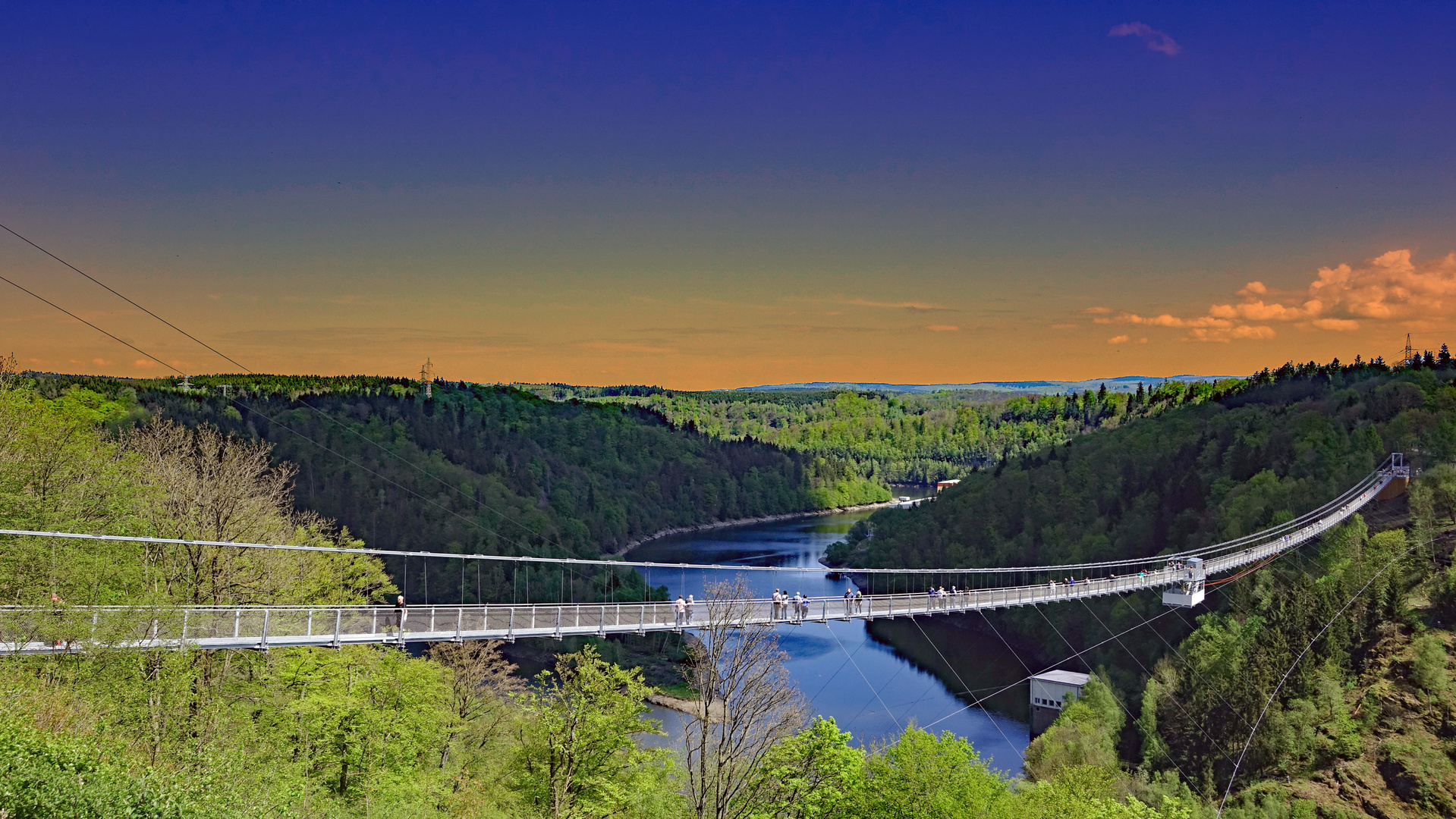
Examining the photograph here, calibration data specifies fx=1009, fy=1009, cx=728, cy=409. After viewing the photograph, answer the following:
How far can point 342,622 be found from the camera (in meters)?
17.9

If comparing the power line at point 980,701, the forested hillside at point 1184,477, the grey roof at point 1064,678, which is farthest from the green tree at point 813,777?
the forested hillside at point 1184,477

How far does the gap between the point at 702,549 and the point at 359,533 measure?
43063 mm

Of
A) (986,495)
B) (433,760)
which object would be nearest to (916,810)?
(433,760)

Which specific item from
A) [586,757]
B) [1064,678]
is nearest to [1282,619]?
[1064,678]

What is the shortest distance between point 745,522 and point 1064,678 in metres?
92.9

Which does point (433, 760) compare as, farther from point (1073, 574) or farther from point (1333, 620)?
point (1073, 574)

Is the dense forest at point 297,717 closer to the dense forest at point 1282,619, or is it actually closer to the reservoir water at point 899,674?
the reservoir water at point 899,674

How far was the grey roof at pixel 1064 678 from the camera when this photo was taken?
4009 centimetres

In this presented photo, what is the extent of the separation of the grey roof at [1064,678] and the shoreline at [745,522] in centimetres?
5267

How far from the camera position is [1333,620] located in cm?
3406

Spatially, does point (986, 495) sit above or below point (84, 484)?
below

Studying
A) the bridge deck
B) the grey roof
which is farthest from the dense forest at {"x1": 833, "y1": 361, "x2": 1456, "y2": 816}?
the bridge deck

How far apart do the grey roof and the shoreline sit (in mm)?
52670

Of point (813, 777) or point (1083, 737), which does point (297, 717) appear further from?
point (1083, 737)
